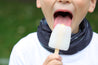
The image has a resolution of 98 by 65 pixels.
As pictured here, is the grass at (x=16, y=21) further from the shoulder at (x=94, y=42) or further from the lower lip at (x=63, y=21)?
the lower lip at (x=63, y=21)

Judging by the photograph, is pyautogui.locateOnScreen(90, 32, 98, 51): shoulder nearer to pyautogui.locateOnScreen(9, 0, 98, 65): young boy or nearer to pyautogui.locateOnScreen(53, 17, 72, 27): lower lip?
pyautogui.locateOnScreen(9, 0, 98, 65): young boy

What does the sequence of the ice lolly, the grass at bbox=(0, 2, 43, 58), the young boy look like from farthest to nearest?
the grass at bbox=(0, 2, 43, 58) < the young boy < the ice lolly

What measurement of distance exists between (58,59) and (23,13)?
5722 mm

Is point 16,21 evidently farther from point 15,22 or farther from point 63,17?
point 63,17

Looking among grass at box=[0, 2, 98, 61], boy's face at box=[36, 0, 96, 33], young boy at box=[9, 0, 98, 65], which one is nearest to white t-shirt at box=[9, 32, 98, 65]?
young boy at box=[9, 0, 98, 65]

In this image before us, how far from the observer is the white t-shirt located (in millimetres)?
2465

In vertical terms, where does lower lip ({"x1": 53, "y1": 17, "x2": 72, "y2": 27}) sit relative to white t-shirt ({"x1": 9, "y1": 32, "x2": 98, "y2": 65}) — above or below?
above

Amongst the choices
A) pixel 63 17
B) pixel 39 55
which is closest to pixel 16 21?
pixel 39 55

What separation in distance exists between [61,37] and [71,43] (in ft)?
1.00

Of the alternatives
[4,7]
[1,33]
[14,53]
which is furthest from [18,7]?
[14,53]

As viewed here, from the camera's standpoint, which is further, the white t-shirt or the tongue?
the white t-shirt

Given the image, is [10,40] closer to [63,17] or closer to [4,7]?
[4,7]

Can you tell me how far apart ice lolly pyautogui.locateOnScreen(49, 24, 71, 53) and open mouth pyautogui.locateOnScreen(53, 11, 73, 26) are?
0.07 meters

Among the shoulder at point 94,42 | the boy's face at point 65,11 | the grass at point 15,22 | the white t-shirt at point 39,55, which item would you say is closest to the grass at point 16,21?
the grass at point 15,22
